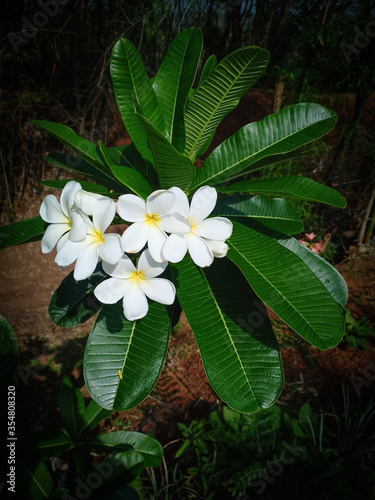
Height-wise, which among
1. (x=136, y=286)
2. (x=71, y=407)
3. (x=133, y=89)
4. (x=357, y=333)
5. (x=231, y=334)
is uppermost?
(x=133, y=89)

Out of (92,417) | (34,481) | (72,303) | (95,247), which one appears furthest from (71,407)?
(95,247)

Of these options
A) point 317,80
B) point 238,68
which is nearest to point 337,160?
point 317,80

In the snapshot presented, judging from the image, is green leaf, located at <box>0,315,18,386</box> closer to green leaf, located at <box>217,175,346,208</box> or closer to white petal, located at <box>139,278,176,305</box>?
white petal, located at <box>139,278,176,305</box>

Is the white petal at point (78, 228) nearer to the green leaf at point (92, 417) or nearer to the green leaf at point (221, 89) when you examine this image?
the green leaf at point (221, 89)

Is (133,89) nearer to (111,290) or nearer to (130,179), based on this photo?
(130,179)

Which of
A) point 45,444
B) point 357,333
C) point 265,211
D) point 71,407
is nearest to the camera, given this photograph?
point 265,211

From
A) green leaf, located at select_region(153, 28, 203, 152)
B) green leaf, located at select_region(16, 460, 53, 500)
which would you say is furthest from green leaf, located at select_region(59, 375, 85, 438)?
green leaf, located at select_region(153, 28, 203, 152)
